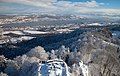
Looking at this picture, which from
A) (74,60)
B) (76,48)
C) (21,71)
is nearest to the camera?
(21,71)

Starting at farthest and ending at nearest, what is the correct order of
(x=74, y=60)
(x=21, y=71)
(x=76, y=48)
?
1. (x=76, y=48)
2. (x=74, y=60)
3. (x=21, y=71)

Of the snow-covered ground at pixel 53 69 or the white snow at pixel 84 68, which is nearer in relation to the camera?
the snow-covered ground at pixel 53 69

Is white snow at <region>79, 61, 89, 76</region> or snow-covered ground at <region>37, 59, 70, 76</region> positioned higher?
snow-covered ground at <region>37, 59, 70, 76</region>

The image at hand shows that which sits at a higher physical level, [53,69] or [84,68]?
[53,69]

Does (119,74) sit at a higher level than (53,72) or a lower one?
lower

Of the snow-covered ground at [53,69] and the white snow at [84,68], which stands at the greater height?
the snow-covered ground at [53,69]

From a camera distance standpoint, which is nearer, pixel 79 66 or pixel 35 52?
pixel 79 66

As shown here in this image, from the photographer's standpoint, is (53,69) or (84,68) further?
(84,68)

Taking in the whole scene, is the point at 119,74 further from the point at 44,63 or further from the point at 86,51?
the point at 44,63

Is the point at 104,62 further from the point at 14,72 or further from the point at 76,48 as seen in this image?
the point at 14,72

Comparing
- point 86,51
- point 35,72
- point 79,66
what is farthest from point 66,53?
point 35,72

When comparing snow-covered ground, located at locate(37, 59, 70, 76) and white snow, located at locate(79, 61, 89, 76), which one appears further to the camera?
white snow, located at locate(79, 61, 89, 76)
